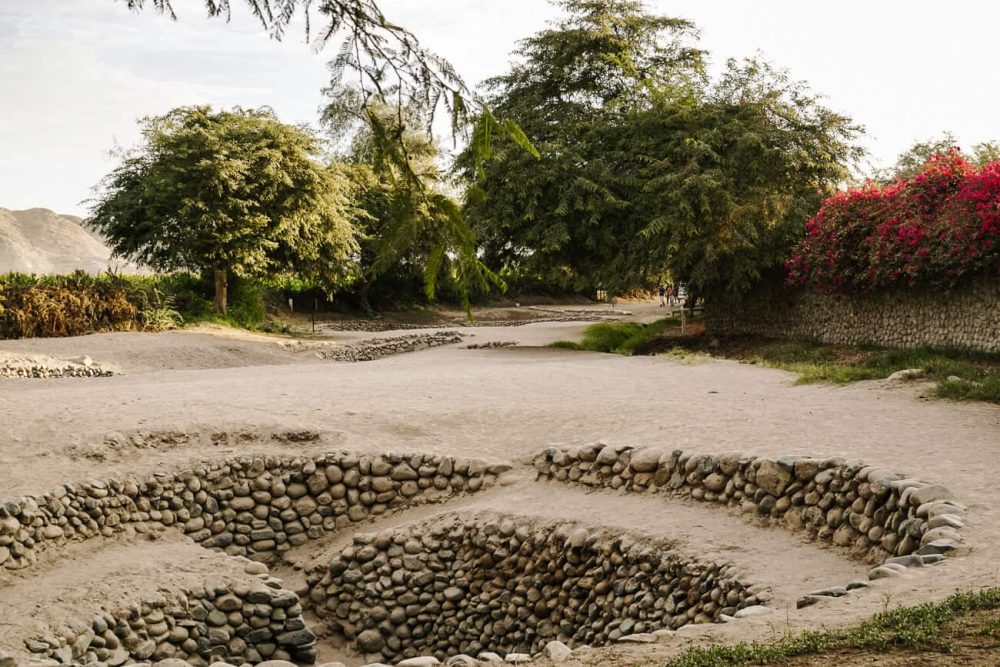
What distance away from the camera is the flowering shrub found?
52.0 feet

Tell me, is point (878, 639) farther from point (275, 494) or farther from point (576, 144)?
point (576, 144)

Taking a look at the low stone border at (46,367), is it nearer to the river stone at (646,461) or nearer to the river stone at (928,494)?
the river stone at (646,461)

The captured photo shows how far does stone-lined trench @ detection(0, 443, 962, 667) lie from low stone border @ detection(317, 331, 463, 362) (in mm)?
15729

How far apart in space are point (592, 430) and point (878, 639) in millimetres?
6257

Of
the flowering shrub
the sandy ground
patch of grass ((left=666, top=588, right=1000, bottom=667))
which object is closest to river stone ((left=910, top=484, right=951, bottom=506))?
the sandy ground

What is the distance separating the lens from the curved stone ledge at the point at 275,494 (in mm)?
8781

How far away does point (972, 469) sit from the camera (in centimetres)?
750

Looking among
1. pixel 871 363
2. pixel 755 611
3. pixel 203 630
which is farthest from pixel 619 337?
pixel 755 611

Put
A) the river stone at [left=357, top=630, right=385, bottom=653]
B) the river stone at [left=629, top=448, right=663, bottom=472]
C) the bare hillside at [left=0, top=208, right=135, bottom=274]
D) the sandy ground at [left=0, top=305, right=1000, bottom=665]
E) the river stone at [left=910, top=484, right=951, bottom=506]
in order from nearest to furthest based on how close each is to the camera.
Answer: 1. the sandy ground at [left=0, top=305, right=1000, bottom=665]
2. the river stone at [left=910, top=484, right=951, bottom=506]
3. the river stone at [left=357, top=630, right=385, bottom=653]
4. the river stone at [left=629, top=448, right=663, bottom=472]
5. the bare hillside at [left=0, top=208, right=135, bottom=274]

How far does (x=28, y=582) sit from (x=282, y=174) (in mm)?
21958

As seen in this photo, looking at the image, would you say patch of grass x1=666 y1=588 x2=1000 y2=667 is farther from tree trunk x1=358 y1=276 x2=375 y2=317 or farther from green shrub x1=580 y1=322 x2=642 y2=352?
tree trunk x1=358 y1=276 x2=375 y2=317

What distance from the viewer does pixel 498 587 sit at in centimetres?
805

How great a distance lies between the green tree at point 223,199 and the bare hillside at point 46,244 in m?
54.4

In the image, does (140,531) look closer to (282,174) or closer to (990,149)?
(282,174)
